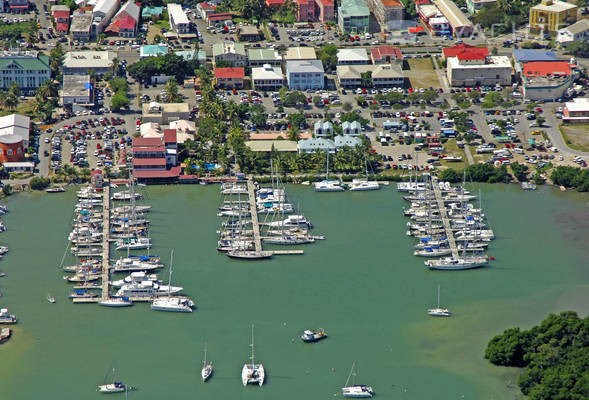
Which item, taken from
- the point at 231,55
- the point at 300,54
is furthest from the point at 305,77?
the point at 231,55

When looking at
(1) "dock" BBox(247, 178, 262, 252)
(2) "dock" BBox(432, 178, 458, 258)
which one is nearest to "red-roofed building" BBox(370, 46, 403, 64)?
(2) "dock" BBox(432, 178, 458, 258)

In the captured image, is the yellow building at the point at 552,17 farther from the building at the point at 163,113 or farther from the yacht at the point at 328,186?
the building at the point at 163,113

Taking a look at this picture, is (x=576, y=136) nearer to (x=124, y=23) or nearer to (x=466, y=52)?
(x=466, y=52)

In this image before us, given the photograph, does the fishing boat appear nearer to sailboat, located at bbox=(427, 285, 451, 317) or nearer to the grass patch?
sailboat, located at bbox=(427, 285, 451, 317)

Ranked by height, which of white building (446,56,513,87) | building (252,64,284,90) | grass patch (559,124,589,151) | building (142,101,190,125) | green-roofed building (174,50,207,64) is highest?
green-roofed building (174,50,207,64)

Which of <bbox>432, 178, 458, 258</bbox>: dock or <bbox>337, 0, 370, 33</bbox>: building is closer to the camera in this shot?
<bbox>432, 178, 458, 258</bbox>: dock

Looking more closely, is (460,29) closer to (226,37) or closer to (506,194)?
(226,37)
